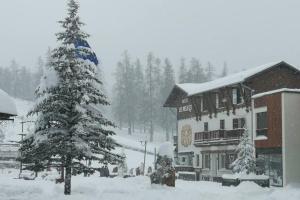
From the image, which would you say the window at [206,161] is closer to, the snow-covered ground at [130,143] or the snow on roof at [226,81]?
the snow on roof at [226,81]

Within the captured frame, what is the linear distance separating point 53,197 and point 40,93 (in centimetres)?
503

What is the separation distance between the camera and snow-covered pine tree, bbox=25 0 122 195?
2410 cm

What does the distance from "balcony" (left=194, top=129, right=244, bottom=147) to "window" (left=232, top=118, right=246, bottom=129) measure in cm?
76

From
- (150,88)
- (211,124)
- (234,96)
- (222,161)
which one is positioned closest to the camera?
(234,96)

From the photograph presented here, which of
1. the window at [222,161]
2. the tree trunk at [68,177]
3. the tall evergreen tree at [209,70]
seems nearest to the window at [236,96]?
the window at [222,161]

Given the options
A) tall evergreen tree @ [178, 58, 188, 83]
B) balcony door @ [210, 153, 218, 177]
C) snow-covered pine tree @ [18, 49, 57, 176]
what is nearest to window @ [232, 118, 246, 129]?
balcony door @ [210, 153, 218, 177]

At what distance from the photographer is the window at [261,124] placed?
133ft

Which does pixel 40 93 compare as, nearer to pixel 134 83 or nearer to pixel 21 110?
pixel 134 83

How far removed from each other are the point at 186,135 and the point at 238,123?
1162cm

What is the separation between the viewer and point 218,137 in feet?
159

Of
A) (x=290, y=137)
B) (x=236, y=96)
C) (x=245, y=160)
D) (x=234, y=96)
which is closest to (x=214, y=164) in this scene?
(x=234, y=96)

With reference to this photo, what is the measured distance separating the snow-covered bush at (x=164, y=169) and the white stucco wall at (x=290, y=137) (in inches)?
375

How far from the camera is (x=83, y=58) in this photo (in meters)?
24.8

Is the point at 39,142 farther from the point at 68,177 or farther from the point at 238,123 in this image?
the point at 238,123
